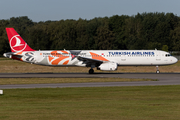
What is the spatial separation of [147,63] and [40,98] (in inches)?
1132

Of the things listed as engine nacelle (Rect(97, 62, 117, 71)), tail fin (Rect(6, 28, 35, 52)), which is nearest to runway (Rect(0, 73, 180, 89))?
engine nacelle (Rect(97, 62, 117, 71))

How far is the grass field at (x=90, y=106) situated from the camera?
14.1 meters

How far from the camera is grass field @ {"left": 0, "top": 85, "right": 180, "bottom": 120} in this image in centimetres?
1407

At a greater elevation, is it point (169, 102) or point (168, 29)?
point (168, 29)

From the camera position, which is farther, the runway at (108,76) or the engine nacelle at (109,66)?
the engine nacelle at (109,66)

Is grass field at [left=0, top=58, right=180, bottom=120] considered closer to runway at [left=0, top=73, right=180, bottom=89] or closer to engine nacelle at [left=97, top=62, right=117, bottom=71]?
runway at [left=0, top=73, right=180, bottom=89]

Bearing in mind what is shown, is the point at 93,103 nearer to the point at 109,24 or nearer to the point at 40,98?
the point at 40,98

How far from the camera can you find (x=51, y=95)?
21.8 m

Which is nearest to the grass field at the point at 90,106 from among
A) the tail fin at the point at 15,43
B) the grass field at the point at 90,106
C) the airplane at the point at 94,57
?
the grass field at the point at 90,106

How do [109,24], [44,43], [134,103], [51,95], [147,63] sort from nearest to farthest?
[134,103], [51,95], [147,63], [44,43], [109,24]

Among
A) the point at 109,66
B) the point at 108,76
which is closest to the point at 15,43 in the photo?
the point at 109,66

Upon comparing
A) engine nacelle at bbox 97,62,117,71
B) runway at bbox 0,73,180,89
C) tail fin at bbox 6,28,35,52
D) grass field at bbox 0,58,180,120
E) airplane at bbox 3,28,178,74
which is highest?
tail fin at bbox 6,28,35,52

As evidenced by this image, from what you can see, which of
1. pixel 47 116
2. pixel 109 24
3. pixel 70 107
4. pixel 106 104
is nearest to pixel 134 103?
pixel 106 104

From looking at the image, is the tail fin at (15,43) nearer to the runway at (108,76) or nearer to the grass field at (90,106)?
the runway at (108,76)
